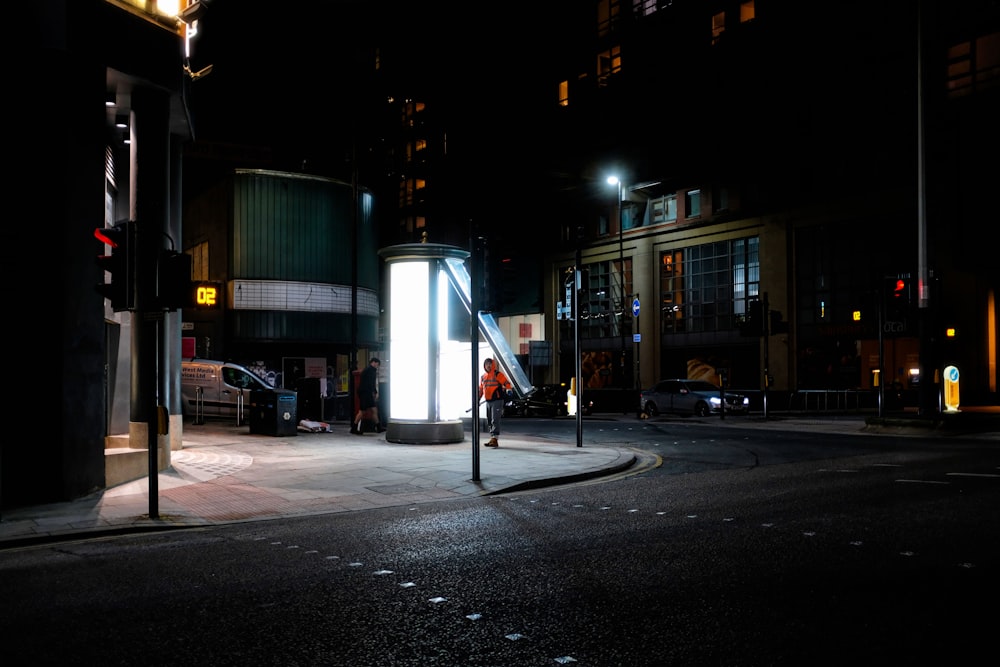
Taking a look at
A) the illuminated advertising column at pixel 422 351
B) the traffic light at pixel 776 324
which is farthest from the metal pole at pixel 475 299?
the traffic light at pixel 776 324

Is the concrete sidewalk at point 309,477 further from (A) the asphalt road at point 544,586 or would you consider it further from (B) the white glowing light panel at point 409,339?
(B) the white glowing light panel at point 409,339

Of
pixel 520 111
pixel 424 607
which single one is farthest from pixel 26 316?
pixel 520 111

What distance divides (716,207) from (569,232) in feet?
36.1

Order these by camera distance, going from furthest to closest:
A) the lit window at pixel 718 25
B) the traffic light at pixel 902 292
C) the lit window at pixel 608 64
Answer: the lit window at pixel 608 64 < the lit window at pixel 718 25 < the traffic light at pixel 902 292

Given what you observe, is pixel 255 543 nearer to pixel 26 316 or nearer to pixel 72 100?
pixel 26 316

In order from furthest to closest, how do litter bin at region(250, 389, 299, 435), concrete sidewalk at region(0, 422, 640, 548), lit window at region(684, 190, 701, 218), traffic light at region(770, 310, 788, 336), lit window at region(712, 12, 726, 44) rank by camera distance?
lit window at region(684, 190, 701, 218), lit window at region(712, 12, 726, 44), traffic light at region(770, 310, 788, 336), litter bin at region(250, 389, 299, 435), concrete sidewalk at region(0, 422, 640, 548)

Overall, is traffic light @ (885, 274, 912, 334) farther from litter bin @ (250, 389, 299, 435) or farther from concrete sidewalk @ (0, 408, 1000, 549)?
litter bin @ (250, 389, 299, 435)

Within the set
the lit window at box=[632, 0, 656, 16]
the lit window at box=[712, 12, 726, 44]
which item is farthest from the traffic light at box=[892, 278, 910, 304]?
the lit window at box=[632, 0, 656, 16]

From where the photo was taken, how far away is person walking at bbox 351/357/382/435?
67.3 feet

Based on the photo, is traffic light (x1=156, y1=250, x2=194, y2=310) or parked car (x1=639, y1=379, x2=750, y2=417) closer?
traffic light (x1=156, y1=250, x2=194, y2=310)

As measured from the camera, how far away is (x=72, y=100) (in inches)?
410

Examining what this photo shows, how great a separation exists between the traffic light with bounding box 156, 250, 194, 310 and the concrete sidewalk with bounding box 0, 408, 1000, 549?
7.15 feet

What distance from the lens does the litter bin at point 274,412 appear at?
20141 mm

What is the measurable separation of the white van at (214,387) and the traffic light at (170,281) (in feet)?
52.8
